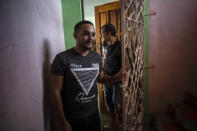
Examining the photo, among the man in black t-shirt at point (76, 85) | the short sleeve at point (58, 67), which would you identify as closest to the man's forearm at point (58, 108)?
the man in black t-shirt at point (76, 85)

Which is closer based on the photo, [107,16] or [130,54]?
[130,54]

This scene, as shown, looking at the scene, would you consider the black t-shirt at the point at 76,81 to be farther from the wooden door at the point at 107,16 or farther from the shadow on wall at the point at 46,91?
the wooden door at the point at 107,16

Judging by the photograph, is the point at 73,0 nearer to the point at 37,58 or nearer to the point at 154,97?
the point at 37,58

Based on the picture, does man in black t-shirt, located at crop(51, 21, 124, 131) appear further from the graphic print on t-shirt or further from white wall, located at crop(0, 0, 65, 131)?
white wall, located at crop(0, 0, 65, 131)

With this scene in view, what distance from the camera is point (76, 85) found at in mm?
927

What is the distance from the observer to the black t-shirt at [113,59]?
1.67 metres

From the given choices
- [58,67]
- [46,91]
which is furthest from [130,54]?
[46,91]

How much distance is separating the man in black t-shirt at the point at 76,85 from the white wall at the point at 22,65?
105 millimetres

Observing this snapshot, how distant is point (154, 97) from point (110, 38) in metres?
1.31

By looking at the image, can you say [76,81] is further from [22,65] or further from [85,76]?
[22,65]

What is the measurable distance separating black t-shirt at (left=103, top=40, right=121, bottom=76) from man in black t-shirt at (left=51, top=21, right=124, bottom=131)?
26.7 inches

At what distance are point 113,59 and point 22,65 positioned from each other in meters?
1.26

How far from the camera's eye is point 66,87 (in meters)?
0.92

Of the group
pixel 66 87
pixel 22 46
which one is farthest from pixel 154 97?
pixel 22 46
